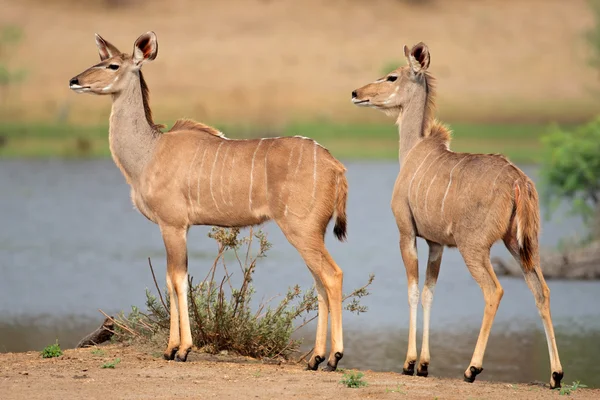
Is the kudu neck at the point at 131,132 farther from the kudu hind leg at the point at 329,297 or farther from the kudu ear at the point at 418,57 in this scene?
the kudu ear at the point at 418,57

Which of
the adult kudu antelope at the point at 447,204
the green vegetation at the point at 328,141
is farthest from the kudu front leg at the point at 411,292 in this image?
the green vegetation at the point at 328,141

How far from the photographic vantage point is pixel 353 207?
32812mm

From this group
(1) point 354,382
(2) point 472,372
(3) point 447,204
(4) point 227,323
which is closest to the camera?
(1) point 354,382

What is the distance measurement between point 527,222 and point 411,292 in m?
1.19

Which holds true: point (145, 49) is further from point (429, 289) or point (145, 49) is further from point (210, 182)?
point (429, 289)

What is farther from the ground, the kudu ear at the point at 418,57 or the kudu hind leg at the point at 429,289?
the kudu ear at the point at 418,57

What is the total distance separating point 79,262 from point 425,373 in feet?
43.2

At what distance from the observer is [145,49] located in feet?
33.9

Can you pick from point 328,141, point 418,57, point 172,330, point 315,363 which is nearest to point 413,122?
point 418,57

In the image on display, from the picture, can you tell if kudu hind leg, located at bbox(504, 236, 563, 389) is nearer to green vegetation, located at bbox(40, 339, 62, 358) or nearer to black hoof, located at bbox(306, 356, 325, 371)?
black hoof, located at bbox(306, 356, 325, 371)

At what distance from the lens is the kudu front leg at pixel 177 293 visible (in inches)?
383

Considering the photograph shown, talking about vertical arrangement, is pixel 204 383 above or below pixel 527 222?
below

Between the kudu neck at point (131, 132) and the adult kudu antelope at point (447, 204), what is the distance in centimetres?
178

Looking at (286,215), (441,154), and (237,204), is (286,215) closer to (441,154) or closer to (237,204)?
(237,204)
